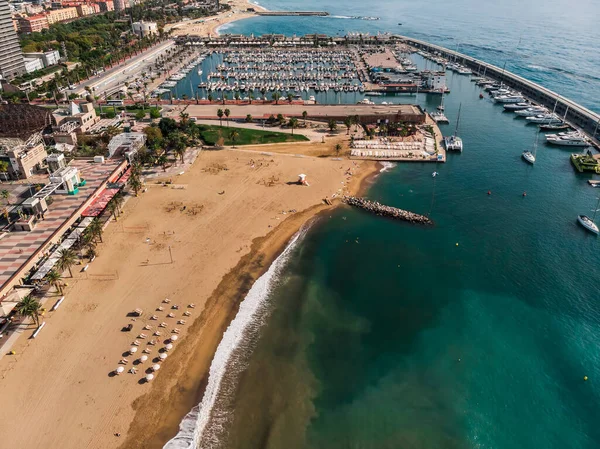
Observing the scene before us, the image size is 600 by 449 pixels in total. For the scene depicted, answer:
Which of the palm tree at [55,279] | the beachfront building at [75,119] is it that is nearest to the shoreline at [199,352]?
the palm tree at [55,279]

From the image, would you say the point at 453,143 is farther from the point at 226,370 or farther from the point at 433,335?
the point at 226,370

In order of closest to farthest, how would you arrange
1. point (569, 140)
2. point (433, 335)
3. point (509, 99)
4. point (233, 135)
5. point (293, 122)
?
point (433, 335) < point (233, 135) < point (569, 140) < point (293, 122) < point (509, 99)

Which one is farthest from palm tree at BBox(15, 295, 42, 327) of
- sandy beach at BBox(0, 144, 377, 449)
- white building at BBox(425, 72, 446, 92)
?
white building at BBox(425, 72, 446, 92)

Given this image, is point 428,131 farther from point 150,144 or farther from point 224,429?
point 224,429

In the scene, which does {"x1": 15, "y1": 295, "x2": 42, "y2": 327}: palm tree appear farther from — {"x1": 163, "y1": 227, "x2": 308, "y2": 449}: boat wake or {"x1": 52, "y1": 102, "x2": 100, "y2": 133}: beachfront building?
{"x1": 52, "y1": 102, "x2": 100, "y2": 133}: beachfront building

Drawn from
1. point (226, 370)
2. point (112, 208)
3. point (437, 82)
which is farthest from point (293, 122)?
point (226, 370)

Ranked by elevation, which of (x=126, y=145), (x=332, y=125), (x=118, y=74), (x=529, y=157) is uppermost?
(x=118, y=74)

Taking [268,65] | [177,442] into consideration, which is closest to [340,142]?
[177,442]

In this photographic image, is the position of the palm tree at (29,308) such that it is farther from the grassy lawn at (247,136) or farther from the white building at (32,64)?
the white building at (32,64)
